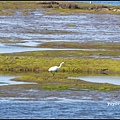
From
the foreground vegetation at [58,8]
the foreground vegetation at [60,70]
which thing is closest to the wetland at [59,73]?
the foreground vegetation at [60,70]

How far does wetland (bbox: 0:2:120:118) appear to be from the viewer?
2173 centimetres

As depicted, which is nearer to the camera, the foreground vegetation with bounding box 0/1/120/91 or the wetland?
→ the wetland

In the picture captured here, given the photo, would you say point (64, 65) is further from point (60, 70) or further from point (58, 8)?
point (58, 8)

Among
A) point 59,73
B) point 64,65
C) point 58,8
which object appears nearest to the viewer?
point 59,73

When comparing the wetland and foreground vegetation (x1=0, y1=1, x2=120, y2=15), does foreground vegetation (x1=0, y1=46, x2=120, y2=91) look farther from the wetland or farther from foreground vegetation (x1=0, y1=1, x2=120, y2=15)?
foreground vegetation (x1=0, y1=1, x2=120, y2=15)

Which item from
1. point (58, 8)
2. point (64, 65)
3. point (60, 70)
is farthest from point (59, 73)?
point (58, 8)

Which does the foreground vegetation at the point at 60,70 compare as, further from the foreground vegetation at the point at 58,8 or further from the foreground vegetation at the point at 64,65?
the foreground vegetation at the point at 58,8

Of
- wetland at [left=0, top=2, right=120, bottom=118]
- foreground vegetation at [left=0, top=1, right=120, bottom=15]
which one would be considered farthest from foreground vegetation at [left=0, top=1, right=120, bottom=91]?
foreground vegetation at [left=0, top=1, right=120, bottom=15]

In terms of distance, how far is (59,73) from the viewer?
30.3 metres

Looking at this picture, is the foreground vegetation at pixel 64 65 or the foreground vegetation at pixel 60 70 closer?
the foreground vegetation at pixel 60 70

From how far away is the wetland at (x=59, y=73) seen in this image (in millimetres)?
21734

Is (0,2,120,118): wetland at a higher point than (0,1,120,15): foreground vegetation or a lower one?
higher

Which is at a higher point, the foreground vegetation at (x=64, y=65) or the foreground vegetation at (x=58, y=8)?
the foreground vegetation at (x=64, y=65)

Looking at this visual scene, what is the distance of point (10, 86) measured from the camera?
2611cm
